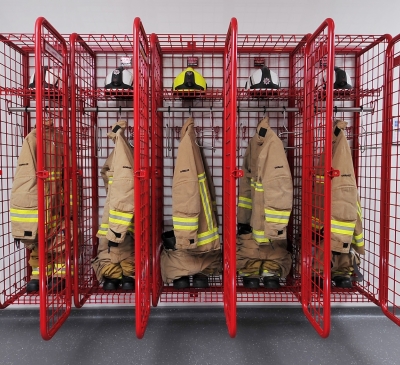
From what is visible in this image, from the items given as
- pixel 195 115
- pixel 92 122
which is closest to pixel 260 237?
pixel 195 115

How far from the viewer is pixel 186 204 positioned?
1882mm

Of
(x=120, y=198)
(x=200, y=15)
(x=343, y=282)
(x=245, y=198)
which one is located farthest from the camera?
(x=200, y=15)

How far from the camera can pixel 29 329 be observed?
7.73 ft

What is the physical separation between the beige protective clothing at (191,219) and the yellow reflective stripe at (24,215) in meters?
0.99

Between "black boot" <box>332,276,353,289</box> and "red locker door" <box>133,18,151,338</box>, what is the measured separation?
1473 millimetres

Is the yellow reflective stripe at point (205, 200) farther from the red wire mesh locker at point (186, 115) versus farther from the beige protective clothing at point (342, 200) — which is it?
the beige protective clothing at point (342, 200)

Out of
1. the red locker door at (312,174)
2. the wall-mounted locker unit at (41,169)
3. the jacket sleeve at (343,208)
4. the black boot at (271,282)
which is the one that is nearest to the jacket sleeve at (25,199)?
the wall-mounted locker unit at (41,169)

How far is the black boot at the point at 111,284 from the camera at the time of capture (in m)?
2.20

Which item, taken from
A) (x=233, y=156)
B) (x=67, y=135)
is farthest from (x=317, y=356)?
(x=67, y=135)

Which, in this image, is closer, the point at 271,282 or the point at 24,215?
the point at 24,215

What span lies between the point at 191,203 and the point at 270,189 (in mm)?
566

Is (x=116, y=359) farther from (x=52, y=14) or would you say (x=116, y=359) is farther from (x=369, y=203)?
(x=52, y=14)

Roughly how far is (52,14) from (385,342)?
3.95 meters

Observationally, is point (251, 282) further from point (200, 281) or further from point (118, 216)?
point (118, 216)
